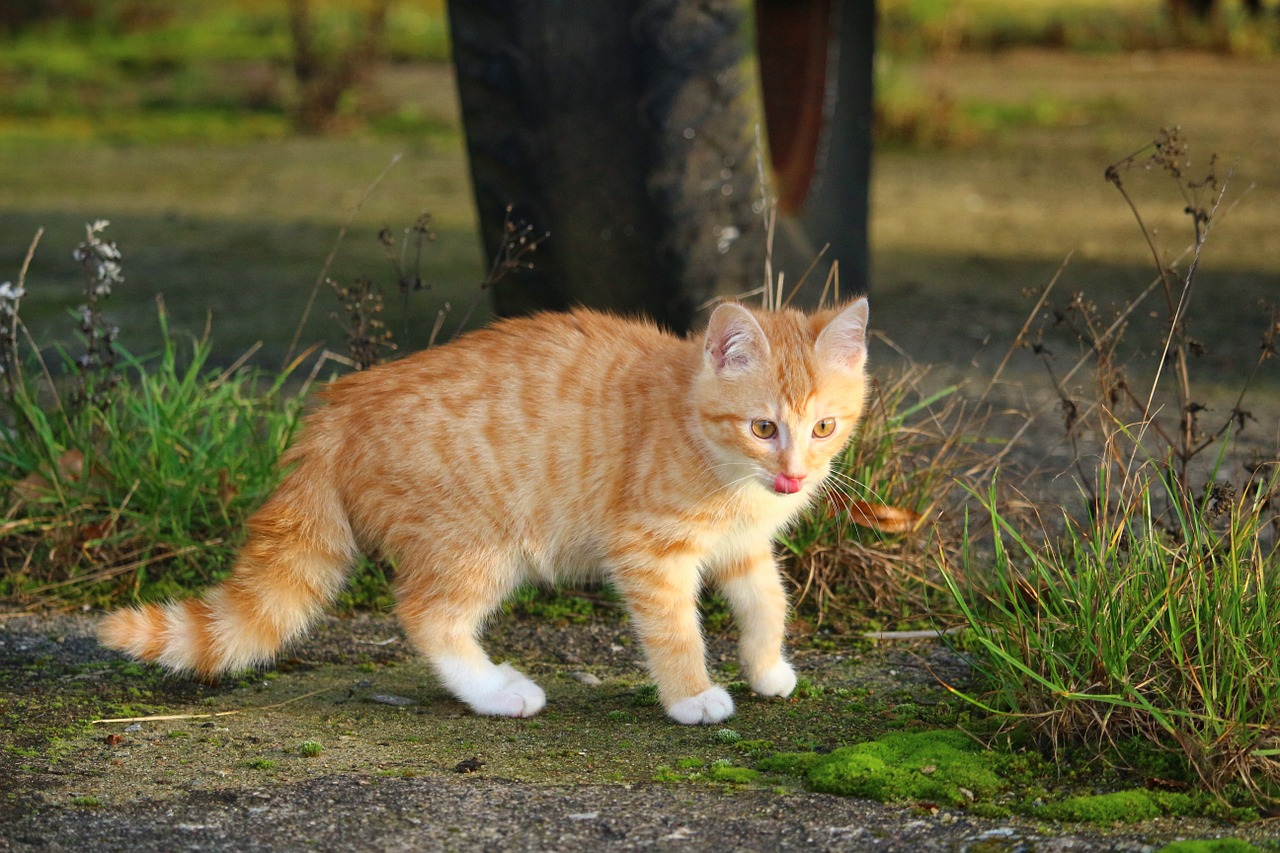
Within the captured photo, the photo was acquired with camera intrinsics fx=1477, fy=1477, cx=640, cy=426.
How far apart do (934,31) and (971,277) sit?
596cm

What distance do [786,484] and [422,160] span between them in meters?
5.99

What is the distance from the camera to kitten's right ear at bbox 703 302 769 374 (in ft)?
10.1

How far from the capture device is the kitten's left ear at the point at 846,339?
10.3ft

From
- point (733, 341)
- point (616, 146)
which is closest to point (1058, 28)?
point (616, 146)

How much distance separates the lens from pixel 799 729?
3.04 metres

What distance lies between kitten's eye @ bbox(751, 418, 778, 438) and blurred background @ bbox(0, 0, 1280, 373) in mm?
1193

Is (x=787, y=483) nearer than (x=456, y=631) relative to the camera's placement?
Yes

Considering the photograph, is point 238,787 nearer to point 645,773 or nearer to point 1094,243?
point 645,773

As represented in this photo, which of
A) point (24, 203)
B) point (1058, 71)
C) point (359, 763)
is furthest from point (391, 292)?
point (1058, 71)

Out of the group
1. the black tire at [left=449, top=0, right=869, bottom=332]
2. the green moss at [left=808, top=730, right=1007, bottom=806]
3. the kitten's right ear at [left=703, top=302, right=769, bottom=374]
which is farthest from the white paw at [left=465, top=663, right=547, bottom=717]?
the black tire at [left=449, top=0, right=869, bottom=332]

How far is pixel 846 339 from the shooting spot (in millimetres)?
3199

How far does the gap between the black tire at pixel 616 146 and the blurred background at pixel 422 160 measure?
0.95ft

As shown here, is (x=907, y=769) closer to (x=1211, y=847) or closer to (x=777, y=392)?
(x=1211, y=847)

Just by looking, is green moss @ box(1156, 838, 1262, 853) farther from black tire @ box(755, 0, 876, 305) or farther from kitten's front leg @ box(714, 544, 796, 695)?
black tire @ box(755, 0, 876, 305)
